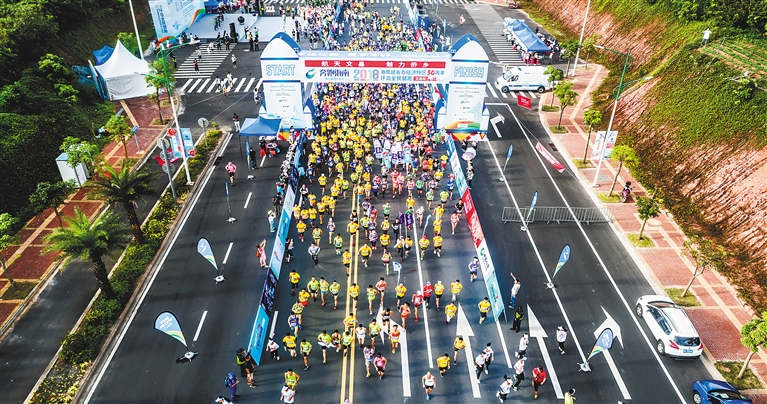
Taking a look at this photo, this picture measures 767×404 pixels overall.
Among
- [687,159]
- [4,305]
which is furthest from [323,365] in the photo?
[687,159]

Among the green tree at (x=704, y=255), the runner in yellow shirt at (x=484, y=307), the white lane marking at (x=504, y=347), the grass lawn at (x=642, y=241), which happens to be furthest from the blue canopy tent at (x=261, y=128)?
the green tree at (x=704, y=255)

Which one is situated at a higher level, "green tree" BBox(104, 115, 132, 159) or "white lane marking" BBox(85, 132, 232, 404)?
"green tree" BBox(104, 115, 132, 159)

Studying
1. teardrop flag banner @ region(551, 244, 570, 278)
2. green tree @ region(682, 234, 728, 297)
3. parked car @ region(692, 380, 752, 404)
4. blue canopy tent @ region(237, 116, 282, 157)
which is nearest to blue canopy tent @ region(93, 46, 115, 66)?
blue canopy tent @ region(237, 116, 282, 157)

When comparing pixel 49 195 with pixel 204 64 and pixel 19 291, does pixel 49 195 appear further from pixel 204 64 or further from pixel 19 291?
pixel 204 64

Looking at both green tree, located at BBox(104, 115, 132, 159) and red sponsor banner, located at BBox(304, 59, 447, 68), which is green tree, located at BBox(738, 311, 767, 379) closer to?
red sponsor banner, located at BBox(304, 59, 447, 68)

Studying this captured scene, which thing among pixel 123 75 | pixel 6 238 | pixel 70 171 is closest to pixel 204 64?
pixel 123 75

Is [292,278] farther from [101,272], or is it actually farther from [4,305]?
[4,305]

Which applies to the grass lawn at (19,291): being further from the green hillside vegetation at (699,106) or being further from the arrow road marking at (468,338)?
the green hillside vegetation at (699,106)
